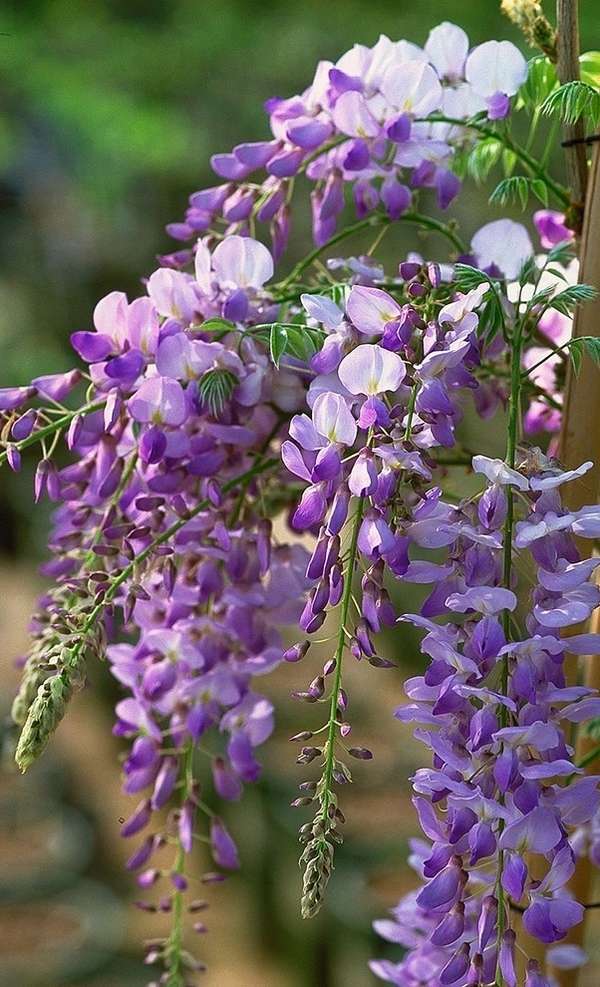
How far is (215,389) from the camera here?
1.63 feet

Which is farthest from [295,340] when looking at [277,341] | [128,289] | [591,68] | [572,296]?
[128,289]

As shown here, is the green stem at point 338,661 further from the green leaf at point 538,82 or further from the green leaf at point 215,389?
the green leaf at point 538,82

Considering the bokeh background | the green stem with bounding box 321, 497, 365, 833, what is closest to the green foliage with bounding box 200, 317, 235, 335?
the green stem with bounding box 321, 497, 365, 833

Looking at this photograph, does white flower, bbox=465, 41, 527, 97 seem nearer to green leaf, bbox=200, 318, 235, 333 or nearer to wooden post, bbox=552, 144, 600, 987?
wooden post, bbox=552, 144, 600, 987

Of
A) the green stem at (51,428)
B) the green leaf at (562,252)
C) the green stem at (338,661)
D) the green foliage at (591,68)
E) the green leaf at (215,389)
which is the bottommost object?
the green stem at (338,661)

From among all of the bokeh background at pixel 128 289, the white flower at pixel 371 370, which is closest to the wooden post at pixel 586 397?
the white flower at pixel 371 370

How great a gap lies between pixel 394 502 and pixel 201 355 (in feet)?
0.38

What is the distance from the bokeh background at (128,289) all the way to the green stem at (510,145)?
6.52ft

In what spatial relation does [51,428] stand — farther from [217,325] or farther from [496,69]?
[496,69]

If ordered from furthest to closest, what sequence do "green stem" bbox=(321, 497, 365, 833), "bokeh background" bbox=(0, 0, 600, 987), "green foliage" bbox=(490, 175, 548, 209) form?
1. "bokeh background" bbox=(0, 0, 600, 987)
2. "green foliage" bbox=(490, 175, 548, 209)
3. "green stem" bbox=(321, 497, 365, 833)

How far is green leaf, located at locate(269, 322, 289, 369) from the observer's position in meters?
0.46

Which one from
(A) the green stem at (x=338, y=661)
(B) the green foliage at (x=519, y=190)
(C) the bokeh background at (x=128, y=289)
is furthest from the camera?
(C) the bokeh background at (x=128, y=289)

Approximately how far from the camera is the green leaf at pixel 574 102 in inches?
18.9

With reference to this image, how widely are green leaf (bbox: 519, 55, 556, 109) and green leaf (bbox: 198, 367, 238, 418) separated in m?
0.21
